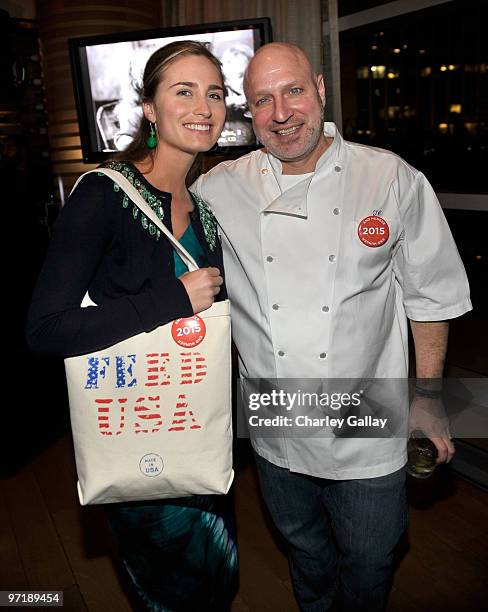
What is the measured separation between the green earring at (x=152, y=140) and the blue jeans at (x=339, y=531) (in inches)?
34.6

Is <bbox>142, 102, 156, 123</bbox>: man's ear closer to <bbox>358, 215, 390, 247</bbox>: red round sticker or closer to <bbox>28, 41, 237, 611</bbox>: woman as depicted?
<bbox>28, 41, 237, 611</bbox>: woman

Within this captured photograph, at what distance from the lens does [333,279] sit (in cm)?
134

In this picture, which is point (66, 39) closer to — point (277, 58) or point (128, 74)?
point (128, 74)

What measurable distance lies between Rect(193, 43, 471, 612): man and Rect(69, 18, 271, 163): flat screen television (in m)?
1.63

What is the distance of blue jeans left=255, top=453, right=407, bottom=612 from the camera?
142cm

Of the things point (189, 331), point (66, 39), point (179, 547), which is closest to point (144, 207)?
point (189, 331)

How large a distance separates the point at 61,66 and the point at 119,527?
3.18 meters

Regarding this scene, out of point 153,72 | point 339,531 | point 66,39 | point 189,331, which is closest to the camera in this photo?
point 189,331

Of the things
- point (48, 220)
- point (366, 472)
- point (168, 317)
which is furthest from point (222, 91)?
point (48, 220)

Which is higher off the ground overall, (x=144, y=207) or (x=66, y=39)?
(x=66, y=39)

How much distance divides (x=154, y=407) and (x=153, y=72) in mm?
761

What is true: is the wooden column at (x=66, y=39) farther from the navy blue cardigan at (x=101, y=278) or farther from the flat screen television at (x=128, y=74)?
the navy blue cardigan at (x=101, y=278)

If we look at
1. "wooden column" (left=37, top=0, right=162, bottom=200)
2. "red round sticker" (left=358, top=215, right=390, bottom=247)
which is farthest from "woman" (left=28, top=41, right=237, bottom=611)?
"wooden column" (left=37, top=0, right=162, bottom=200)

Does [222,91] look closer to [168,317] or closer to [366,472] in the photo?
[168,317]
